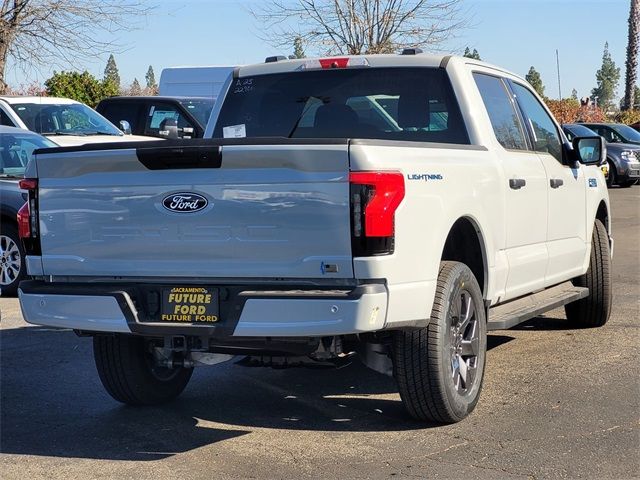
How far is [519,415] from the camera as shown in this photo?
240 inches

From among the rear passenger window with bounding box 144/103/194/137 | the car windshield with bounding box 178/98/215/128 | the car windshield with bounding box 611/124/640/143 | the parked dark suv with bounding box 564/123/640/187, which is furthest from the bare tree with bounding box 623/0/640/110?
the rear passenger window with bounding box 144/103/194/137

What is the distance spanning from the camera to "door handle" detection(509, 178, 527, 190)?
6.71m

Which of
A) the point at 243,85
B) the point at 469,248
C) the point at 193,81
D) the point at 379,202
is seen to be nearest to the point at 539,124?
the point at 469,248

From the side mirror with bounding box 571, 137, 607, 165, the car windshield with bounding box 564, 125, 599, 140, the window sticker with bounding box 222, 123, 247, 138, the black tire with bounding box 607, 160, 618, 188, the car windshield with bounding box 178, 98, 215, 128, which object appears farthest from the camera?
the black tire with bounding box 607, 160, 618, 188

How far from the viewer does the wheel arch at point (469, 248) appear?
622 centimetres

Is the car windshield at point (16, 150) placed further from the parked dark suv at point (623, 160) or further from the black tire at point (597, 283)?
the parked dark suv at point (623, 160)

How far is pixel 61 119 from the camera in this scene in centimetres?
1510

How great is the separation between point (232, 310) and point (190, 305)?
250 millimetres

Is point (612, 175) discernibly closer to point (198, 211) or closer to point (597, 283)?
point (597, 283)

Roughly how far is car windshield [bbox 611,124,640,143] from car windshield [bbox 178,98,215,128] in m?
13.4

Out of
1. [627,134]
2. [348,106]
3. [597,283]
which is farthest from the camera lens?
[627,134]

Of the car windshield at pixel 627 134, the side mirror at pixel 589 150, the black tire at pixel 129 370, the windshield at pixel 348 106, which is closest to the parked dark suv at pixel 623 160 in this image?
the car windshield at pixel 627 134

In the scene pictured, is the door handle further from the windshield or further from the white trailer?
the white trailer

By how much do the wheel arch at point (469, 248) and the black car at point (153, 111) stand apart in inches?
462
